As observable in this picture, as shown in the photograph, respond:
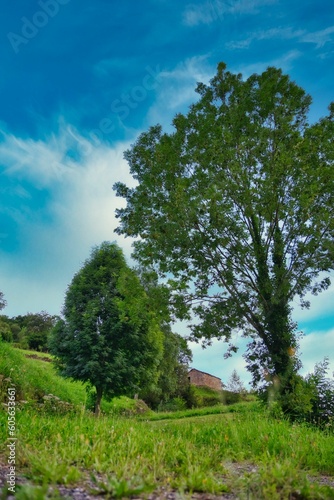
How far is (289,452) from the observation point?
5.70 meters

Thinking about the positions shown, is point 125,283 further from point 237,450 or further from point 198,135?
point 237,450

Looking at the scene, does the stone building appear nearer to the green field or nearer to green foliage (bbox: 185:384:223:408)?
green foliage (bbox: 185:384:223:408)

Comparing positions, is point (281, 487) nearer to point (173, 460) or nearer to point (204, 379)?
point (173, 460)

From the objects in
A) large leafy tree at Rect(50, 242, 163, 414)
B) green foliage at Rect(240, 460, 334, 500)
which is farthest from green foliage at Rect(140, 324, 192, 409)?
green foliage at Rect(240, 460, 334, 500)

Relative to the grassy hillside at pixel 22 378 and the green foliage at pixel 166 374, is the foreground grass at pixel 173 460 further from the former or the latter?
the green foliage at pixel 166 374

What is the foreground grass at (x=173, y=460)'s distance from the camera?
143 inches

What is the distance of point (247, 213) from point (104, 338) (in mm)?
8966

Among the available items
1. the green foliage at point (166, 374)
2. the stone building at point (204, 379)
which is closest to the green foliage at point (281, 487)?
the green foliage at point (166, 374)

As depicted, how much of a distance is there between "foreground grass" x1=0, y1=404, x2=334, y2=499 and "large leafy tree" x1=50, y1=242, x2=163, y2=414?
9.48 m

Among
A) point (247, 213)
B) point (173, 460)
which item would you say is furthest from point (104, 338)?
point (173, 460)

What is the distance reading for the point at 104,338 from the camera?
17656mm

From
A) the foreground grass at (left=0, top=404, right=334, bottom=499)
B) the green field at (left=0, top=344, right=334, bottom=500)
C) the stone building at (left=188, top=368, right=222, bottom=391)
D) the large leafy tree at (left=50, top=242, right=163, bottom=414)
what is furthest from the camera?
the stone building at (left=188, top=368, right=222, bottom=391)

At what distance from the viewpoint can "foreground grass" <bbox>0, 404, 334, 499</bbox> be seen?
363 cm

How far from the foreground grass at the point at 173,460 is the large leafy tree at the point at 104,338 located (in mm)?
9477
